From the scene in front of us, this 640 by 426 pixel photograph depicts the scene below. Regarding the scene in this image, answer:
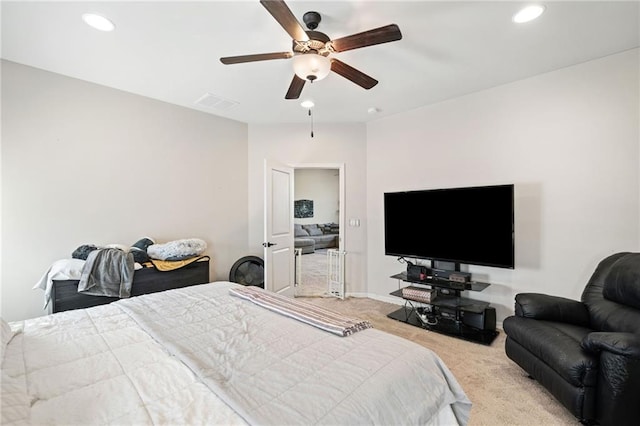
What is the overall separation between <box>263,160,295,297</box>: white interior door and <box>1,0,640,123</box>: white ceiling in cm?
115

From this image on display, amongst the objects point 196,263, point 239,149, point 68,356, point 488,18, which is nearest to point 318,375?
point 68,356

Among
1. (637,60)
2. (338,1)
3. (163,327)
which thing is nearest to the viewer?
(163,327)

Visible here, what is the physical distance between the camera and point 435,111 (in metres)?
3.84

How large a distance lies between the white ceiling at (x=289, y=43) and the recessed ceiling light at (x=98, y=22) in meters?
0.04

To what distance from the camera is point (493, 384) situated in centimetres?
224

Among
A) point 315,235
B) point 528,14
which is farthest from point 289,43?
point 315,235

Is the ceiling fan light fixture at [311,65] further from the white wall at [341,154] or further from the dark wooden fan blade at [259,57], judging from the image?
the white wall at [341,154]

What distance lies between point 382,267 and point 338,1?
11.3ft

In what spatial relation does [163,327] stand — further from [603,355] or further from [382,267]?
[382,267]

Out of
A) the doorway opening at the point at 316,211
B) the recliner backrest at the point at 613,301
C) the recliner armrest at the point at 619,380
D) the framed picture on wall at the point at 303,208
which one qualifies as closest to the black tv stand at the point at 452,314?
the recliner backrest at the point at 613,301

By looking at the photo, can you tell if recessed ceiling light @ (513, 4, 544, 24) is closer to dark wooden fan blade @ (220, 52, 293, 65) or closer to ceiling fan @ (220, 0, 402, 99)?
ceiling fan @ (220, 0, 402, 99)

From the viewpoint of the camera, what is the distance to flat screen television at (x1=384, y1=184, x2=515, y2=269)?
3.02 m

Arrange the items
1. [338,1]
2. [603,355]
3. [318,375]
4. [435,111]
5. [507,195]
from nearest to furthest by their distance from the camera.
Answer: [318,375] < [603,355] < [338,1] < [507,195] < [435,111]

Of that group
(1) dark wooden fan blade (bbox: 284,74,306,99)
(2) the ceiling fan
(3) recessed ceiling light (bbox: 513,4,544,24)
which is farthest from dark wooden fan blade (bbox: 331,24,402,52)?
(3) recessed ceiling light (bbox: 513,4,544,24)
